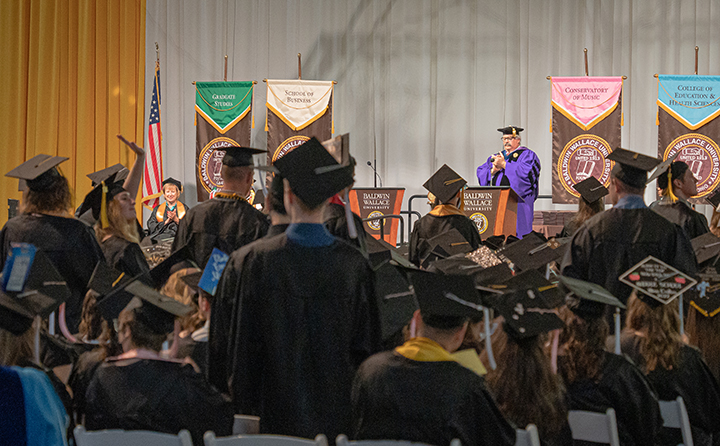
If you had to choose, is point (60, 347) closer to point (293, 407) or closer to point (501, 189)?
point (293, 407)

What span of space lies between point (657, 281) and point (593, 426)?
3.34ft

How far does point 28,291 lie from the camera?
2176 millimetres

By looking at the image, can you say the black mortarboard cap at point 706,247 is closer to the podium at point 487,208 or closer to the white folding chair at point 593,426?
the white folding chair at point 593,426

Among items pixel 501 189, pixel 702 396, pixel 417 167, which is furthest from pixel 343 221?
pixel 417 167

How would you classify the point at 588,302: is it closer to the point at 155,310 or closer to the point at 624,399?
the point at 624,399

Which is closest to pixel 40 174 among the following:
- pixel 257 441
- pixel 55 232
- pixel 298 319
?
pixel 55 232

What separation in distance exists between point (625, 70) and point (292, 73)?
19.3ft

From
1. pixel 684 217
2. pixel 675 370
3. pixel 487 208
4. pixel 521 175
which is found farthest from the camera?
pixel 521 175

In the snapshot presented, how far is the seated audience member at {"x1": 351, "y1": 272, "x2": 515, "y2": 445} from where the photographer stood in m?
1.80

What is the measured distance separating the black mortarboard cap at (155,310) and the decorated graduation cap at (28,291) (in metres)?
0.27

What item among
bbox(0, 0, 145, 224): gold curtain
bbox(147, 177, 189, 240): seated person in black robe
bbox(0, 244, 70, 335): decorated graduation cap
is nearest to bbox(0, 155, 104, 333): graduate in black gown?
bbox(0, 244, 70, 335): decorated graduation cap

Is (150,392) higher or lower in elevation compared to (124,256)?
lower

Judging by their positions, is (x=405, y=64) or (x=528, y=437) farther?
(x=405, y=64)

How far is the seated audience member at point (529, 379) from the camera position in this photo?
2.00m
